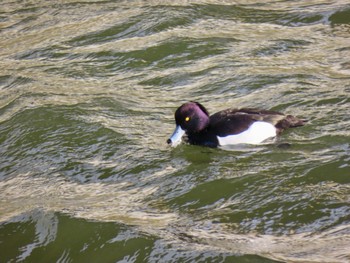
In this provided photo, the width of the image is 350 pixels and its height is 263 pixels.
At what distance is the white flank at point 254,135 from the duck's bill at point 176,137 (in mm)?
410

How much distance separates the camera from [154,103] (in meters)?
10.1

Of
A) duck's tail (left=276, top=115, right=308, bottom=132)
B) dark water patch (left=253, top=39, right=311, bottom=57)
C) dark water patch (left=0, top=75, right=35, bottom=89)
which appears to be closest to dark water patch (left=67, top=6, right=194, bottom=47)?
→ dark water patch (left=0, top=75, right=35, bottom=89)

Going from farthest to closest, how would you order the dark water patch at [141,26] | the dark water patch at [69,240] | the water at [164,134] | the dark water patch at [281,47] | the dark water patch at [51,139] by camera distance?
the dark water patch at [141,26], the dark water patch at [281,47], the dark water patch at [51,139], the water at [164,134], the dark water patch at [69,240]

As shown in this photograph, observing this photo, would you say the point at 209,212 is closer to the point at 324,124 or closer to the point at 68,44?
the point at 324,124

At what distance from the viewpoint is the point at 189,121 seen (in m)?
8.80

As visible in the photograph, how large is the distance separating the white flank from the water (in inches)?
5.2

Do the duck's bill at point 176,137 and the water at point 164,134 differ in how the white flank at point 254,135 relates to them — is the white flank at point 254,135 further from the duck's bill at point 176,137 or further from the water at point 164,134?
the duck's bill at point 176,137

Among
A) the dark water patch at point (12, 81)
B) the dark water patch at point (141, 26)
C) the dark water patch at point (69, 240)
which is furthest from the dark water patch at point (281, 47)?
the dark water patch at point (69, 240)

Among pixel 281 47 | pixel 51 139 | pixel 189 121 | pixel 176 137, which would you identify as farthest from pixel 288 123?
pixel 281 47

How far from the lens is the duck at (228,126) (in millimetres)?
8586

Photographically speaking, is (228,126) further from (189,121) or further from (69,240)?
(69,240)

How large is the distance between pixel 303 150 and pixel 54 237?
2.74 metres

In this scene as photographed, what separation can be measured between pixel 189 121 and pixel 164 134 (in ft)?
1.65

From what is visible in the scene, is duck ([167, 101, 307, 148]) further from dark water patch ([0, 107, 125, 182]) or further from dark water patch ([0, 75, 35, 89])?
dark water patch ([0, 75, 35, 89])
